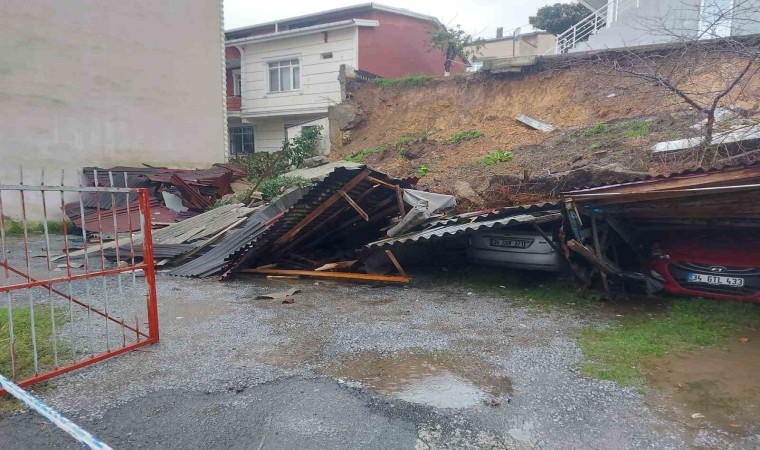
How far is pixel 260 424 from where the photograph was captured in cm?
351

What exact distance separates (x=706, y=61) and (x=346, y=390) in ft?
36.5

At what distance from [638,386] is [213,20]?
770 inches

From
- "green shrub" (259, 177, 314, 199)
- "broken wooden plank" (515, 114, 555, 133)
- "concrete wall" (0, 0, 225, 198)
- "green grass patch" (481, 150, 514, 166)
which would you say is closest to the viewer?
"green grass patch" (481, 150, 514, 166)

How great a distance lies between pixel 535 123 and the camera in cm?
1487

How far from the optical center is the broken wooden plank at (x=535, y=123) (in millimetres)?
14454

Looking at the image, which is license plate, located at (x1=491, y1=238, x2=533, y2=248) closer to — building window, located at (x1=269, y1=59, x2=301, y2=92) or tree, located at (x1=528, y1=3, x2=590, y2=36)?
building window, located at (x1=269, y1=59, x2=301, y2=92)

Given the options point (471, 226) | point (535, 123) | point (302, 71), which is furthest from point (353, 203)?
point (302, 71)

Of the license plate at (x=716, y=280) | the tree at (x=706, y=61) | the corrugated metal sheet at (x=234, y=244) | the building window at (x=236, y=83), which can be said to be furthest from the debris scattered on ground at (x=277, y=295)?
the building window at (x=236, y=83)

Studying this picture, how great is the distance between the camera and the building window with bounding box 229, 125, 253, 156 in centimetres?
2583

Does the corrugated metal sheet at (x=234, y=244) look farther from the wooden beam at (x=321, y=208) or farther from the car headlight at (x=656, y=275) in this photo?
the car headlight at (x=656, y=275)

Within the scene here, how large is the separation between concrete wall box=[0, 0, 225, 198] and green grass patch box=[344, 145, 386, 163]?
572 centimetres

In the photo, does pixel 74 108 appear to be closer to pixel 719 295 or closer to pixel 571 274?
pixel 571 274

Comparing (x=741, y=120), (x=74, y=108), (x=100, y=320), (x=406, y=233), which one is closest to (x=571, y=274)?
(x=406, y=233)

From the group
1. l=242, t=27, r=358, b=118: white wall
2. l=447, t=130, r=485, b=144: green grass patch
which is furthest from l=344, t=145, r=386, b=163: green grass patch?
l=242, t=27, r=358, b=118: white wall
